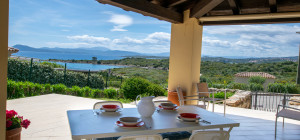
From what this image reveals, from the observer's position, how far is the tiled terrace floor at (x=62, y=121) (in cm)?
339

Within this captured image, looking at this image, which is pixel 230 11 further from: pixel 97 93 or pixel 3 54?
pixel 97 93

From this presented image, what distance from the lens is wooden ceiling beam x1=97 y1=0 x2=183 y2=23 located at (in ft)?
10.9

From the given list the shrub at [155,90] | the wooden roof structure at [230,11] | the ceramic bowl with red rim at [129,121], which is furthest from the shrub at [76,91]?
the ceramic bowl with red rim at [129,121]

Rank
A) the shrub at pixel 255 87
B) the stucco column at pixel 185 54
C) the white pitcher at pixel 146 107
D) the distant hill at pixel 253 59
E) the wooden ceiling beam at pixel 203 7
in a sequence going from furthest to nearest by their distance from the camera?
the distant hill at pixel 253 59
the shrub at pixel 255 87
the stucco column at pixel 185 54
the wooden ceiling beam at pixel 203 7
the white pitcher at pixel 146 107

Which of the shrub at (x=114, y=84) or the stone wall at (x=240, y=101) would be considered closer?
the stone wall at (x=240, y=101)

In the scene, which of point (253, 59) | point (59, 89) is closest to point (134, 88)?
point (59, 89)

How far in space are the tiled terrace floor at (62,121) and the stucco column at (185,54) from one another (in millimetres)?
1161

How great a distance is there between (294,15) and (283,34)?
65.6 ft

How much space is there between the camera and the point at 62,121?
399 centimetres

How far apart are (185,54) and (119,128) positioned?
11.9ft

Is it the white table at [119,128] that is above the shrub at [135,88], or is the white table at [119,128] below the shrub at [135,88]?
above

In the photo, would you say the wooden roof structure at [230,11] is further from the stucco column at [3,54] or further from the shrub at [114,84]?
the shrub at [114,84]

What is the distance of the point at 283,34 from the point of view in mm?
21641

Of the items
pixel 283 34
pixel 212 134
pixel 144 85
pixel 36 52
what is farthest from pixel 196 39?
pixel 36 52
